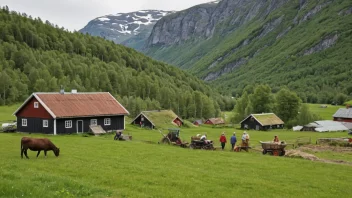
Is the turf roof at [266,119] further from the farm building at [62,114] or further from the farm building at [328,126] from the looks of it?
the farm building at [62,114]

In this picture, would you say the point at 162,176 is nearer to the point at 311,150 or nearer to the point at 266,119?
the point at 311,150

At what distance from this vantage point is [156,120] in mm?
90688

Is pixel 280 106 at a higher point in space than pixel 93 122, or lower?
higher

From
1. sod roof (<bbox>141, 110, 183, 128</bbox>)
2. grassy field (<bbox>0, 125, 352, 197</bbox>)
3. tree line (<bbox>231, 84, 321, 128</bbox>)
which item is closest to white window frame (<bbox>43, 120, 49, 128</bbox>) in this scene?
grassy field (<bbox>0, 125, 352, 197</bbox>)

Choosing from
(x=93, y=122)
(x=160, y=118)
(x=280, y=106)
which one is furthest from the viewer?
(x=280, y=106)

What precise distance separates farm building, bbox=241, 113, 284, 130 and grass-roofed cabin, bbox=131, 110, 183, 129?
2761 cm

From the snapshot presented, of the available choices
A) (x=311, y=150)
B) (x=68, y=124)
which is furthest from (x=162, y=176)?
(x=68, y=124)

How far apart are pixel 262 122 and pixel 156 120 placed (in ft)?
120

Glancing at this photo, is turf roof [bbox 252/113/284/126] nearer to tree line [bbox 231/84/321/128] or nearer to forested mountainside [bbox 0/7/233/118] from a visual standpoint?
tree line [bbox 231/84/321/128]

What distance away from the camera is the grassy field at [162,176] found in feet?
60.4

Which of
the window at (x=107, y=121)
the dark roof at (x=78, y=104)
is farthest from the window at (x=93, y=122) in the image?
the window at (x=107, y=121)

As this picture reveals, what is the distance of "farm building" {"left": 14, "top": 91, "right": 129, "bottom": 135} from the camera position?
5581 centimetres

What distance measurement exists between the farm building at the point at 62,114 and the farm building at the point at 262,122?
59.0m

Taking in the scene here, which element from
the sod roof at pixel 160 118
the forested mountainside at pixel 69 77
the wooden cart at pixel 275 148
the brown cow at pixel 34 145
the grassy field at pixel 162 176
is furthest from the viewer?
the forested mountainside at pixel 69 77
